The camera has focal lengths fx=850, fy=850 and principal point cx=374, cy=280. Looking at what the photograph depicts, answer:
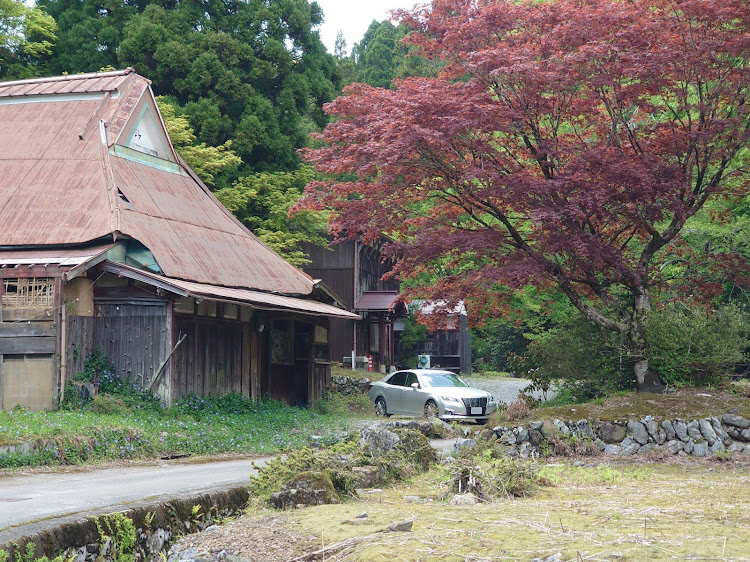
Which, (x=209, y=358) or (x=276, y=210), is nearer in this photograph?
(x=209, y=358)

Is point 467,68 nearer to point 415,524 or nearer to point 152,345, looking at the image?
point 152,345

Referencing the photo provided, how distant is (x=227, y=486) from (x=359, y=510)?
2030mm

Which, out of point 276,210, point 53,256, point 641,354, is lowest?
point 641,354

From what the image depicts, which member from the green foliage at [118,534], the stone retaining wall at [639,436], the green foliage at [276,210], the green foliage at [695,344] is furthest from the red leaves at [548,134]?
the green foliage at [276,210]

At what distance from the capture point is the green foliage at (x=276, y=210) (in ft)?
93.7

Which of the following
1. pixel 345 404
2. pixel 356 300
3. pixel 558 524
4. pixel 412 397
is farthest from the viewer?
pixel 356 300

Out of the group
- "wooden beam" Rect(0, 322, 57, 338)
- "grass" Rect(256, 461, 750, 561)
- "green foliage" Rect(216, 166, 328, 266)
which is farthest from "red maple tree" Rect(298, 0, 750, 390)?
"green foliage" Rect(216, 166, 328, 266)

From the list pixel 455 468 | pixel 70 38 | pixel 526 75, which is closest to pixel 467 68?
pixel 526 75

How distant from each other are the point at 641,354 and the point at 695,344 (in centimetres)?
85

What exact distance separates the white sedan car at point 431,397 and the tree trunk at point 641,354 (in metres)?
6.96

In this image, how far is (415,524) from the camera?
6.16m

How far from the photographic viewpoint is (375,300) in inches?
1414

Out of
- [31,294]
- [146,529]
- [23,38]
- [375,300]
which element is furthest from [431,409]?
[23,38]

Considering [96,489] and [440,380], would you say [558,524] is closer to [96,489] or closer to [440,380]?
[96,489]
